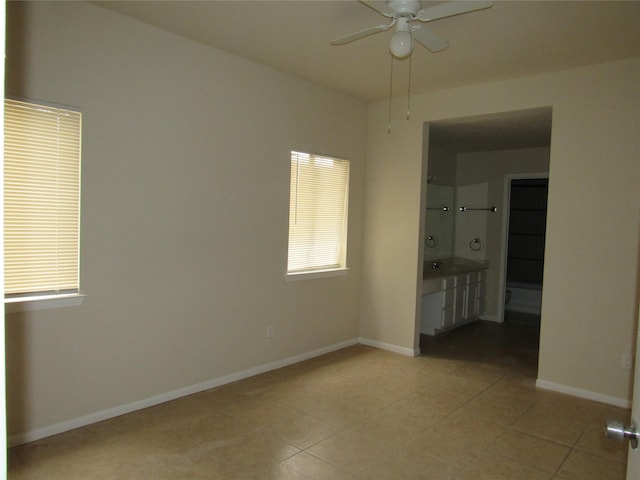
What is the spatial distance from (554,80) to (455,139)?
1.97 metres

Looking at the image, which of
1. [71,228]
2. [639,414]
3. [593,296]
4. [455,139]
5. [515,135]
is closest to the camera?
[639,414]

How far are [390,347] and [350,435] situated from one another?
205 cm

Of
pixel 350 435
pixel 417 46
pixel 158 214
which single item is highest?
pixel 417 46

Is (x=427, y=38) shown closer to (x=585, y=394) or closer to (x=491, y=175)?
(x=585, y=394)

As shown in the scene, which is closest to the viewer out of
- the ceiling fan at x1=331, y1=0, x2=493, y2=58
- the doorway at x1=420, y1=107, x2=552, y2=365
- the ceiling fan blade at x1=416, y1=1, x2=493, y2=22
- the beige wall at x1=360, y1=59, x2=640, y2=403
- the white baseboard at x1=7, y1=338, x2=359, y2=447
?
the ceiling fan blade at x1=416, y1=1, x2=493, y2=22

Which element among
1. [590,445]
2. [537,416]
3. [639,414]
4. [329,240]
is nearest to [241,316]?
[329,240]

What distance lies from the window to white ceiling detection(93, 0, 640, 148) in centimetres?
86

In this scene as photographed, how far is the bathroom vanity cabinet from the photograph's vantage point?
18.5 feet

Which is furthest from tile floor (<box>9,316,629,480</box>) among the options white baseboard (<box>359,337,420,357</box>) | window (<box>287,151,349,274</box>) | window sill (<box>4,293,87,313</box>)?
window (<box>287,151,349,274</box>)

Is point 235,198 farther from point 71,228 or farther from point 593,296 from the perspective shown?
point 593,296

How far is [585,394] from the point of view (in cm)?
378

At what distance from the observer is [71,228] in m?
2.89

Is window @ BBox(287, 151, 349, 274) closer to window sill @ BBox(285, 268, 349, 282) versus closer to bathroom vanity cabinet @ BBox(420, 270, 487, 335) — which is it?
window sill @ BBox(285, 268, 349, 282)

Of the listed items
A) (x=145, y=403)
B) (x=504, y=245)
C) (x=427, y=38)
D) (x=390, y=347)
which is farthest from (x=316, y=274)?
(x=504, y=245)
